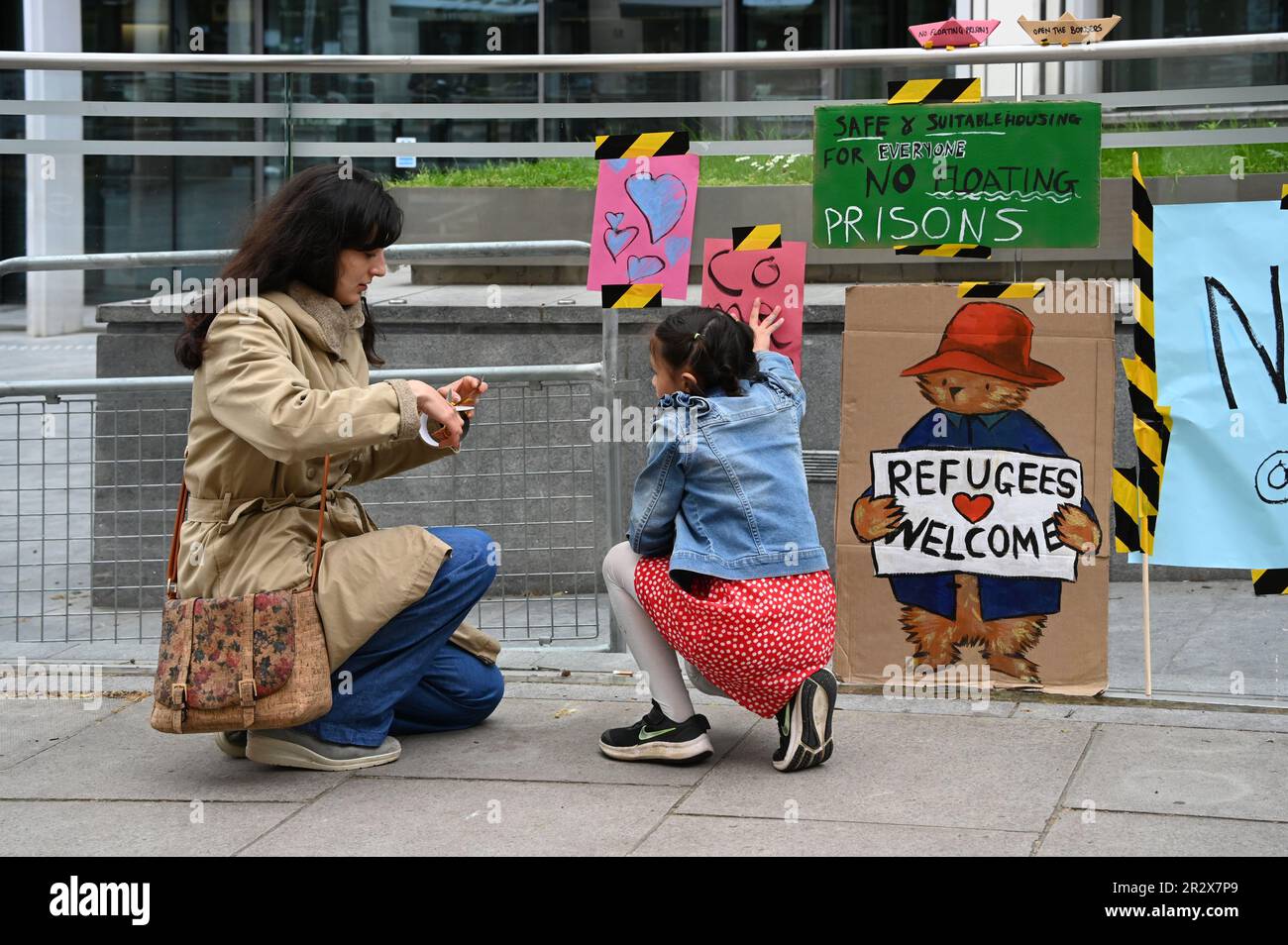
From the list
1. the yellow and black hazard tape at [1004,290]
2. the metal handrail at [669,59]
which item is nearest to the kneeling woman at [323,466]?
the metal handrail at [669,59]

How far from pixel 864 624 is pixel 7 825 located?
2537 mm

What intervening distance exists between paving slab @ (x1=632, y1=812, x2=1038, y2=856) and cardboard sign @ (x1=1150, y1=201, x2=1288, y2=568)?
1510 millimetres

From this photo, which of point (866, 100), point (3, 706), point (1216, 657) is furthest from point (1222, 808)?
point (3, 706)

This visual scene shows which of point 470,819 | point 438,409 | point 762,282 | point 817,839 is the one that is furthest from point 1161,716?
point 438,409

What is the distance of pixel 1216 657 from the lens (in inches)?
215

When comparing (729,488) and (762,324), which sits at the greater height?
(762,324)

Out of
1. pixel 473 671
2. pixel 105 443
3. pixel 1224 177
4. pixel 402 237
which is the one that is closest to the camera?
pixel 473 671

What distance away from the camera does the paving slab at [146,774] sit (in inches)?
164

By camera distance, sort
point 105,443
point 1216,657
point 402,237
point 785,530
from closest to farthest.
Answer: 1. point 785,530
2. point 1216,657
3. point 105,443
4. point 402,237

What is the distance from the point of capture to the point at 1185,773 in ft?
13.5

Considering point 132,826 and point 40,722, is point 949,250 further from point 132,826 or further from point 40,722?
point 40,722

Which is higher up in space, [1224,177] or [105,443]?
[1224,177]

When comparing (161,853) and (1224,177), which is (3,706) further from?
(1224,177)

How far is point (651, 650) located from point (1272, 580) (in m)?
1.93
